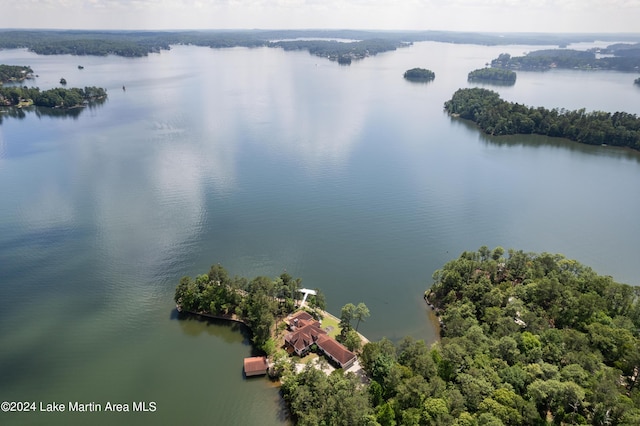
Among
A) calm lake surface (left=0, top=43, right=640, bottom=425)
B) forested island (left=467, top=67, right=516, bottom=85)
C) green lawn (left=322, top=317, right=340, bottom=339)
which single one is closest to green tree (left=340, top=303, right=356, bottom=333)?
green lawn (left=322, top=317, right=340, bottom=339)

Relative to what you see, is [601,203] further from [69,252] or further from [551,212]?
[69,252]

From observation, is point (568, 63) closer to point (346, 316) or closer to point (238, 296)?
point (346, 316)

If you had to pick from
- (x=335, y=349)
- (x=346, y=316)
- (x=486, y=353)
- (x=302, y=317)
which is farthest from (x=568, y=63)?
(x=335, y=349)

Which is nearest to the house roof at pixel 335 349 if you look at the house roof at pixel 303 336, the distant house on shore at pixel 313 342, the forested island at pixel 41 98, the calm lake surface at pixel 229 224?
the distant house on shore at pixel 313 342

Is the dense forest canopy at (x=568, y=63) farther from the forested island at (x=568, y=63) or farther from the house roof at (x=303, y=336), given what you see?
the house roof at (x=303, y=336)

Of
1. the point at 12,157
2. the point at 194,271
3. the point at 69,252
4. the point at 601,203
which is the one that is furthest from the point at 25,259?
the point at 601,203
